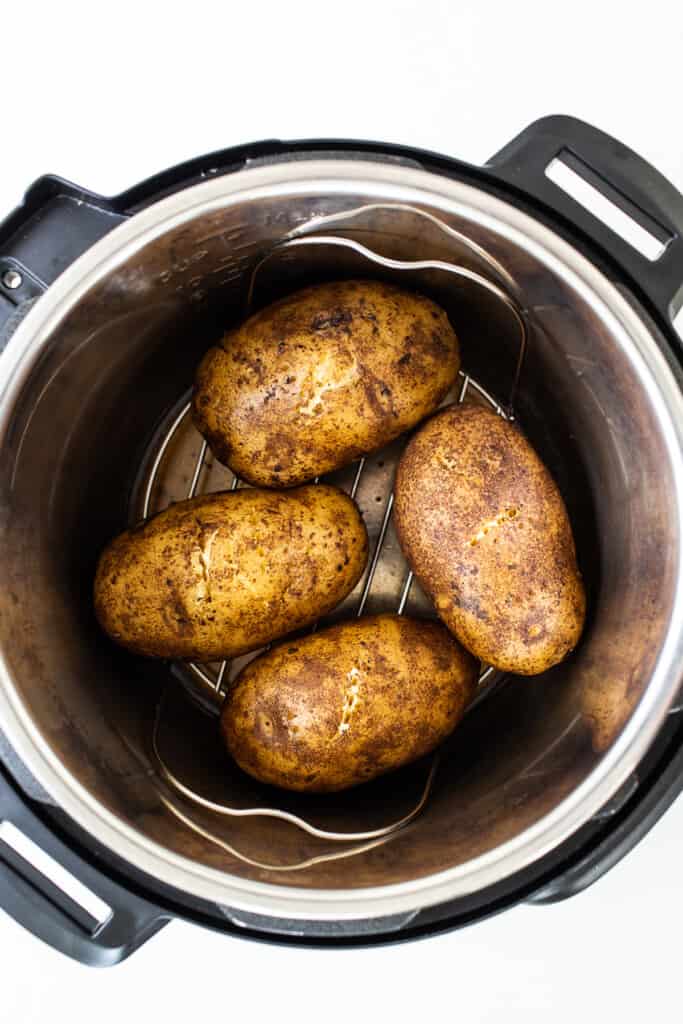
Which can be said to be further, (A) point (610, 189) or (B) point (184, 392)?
(B) point (184, 392)

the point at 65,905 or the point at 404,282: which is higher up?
the point at 404,282

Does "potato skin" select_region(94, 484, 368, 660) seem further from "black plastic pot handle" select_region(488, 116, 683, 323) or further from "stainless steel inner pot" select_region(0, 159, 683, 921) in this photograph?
"black plastic pot handle" select_region(488, 116, 683, 323)

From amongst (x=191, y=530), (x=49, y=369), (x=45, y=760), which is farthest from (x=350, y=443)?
(x=45, y=760)

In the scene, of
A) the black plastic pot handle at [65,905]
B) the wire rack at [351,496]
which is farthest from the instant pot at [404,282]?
the wire rack at [351,496]

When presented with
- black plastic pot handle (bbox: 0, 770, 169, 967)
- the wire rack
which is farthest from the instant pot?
the wire rack

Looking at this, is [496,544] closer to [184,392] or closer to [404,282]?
Answer: [404,282]

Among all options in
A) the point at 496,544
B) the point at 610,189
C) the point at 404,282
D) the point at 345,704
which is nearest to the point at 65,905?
the point at 345,704

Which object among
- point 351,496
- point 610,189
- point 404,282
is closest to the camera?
point 610,189
